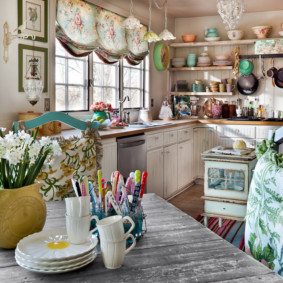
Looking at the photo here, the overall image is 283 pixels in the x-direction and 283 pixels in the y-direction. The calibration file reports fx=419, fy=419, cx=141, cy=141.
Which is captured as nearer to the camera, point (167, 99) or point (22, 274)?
point (22, 274)

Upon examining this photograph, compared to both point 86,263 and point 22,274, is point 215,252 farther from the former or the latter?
point 22,274

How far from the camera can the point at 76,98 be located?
423 centimetres

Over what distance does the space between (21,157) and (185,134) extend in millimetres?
4347

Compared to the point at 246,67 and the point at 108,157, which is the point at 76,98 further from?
the point at 246,67

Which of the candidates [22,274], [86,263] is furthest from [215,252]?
[22,274]

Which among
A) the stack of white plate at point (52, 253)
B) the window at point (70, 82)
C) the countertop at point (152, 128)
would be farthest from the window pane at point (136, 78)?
the stack of white plate at point (52, 253)

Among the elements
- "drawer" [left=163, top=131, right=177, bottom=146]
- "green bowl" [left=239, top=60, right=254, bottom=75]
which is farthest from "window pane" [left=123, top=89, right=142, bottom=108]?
"green bowl" [left=239, top=60, right=254, bottom=75]

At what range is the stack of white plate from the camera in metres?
1.07

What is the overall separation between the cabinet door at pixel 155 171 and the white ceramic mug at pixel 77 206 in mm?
3229

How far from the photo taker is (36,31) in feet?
11.4

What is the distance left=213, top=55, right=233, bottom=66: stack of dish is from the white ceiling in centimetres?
64

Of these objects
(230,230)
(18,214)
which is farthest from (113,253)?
(230,230)

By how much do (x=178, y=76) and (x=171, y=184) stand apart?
205cm

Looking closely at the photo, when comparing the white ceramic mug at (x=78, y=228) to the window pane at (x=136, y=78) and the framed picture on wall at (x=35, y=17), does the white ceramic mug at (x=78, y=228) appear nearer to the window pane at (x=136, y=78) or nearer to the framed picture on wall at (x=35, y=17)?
the framed picture on wall at (x=35, y=17)
